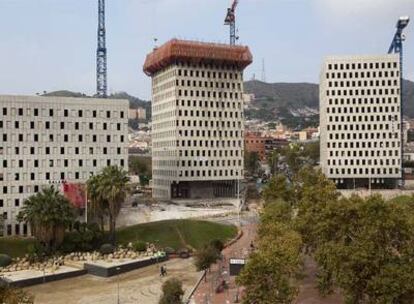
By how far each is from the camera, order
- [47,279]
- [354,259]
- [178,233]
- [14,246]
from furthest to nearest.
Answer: [178,233]
[14,246]
[47,279]
[354,259]

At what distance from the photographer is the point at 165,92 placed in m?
172

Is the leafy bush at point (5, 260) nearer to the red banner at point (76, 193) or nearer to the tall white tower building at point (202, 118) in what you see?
the red banner at point (76, 193)

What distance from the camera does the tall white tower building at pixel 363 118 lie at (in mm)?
173500

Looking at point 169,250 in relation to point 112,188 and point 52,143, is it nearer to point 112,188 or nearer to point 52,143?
point 112,188

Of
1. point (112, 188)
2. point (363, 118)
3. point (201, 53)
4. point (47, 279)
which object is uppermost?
point (201, 53)

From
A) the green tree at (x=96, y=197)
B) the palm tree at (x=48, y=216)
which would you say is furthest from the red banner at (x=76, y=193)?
the palm tree at (x=48, y=216)

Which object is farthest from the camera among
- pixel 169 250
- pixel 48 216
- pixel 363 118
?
pixel 363 118

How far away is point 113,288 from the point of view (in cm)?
7756

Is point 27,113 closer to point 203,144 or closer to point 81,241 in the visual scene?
point 81,241

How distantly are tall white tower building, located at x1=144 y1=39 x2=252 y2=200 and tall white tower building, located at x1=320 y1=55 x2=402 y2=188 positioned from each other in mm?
27779

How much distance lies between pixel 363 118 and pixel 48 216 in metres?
113

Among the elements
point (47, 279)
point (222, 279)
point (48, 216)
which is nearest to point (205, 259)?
point (222, 279)

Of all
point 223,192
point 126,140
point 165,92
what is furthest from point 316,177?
point 165,92

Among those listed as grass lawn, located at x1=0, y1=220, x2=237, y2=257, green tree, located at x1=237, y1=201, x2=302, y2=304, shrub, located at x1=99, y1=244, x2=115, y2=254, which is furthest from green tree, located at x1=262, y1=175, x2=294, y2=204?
green tree, located at x1=237, y1=201, x2=302, y2=304
